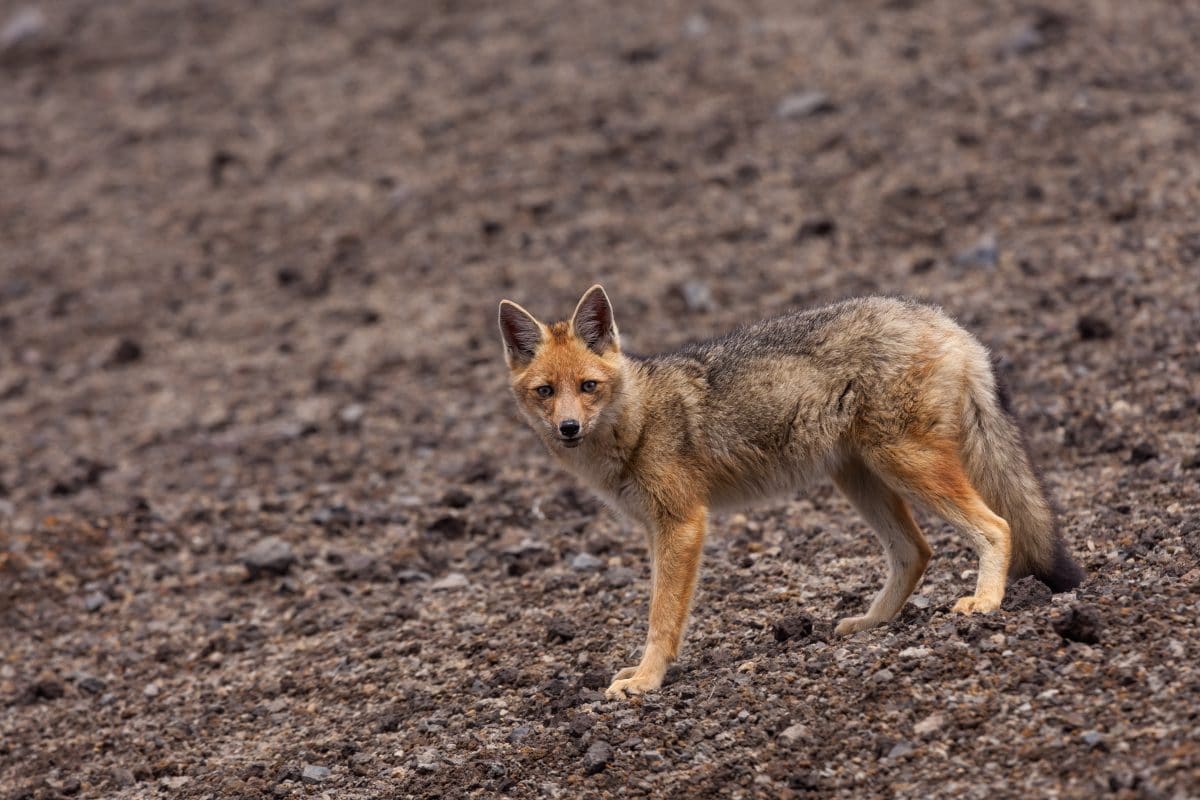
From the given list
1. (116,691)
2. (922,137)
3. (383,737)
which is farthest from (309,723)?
(922,137)

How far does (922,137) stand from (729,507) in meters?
6.51

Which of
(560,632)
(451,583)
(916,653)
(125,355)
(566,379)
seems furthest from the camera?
(125,355)

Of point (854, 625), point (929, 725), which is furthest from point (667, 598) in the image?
point (929, 725)

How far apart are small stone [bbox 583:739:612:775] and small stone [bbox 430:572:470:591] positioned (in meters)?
2.54

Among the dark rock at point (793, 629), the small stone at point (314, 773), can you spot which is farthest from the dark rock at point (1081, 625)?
the small stone at point (314, 773)

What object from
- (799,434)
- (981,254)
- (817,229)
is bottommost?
(981,254)

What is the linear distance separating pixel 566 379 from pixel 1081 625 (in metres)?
2.65

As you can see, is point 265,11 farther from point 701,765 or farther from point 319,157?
point 701,765

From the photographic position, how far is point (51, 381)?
12328 mm

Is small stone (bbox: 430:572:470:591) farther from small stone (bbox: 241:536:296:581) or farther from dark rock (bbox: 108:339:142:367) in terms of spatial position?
dark rock (bbox: 108:339:142:367)

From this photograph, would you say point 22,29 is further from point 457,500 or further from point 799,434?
point 799,434

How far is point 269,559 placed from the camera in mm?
8883

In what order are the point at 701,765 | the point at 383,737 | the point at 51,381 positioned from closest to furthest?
the point at 701,765
the point at 383,737
the point at 51,381

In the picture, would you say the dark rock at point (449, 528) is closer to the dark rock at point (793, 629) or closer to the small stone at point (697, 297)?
the dark rock at point (793, 629)
